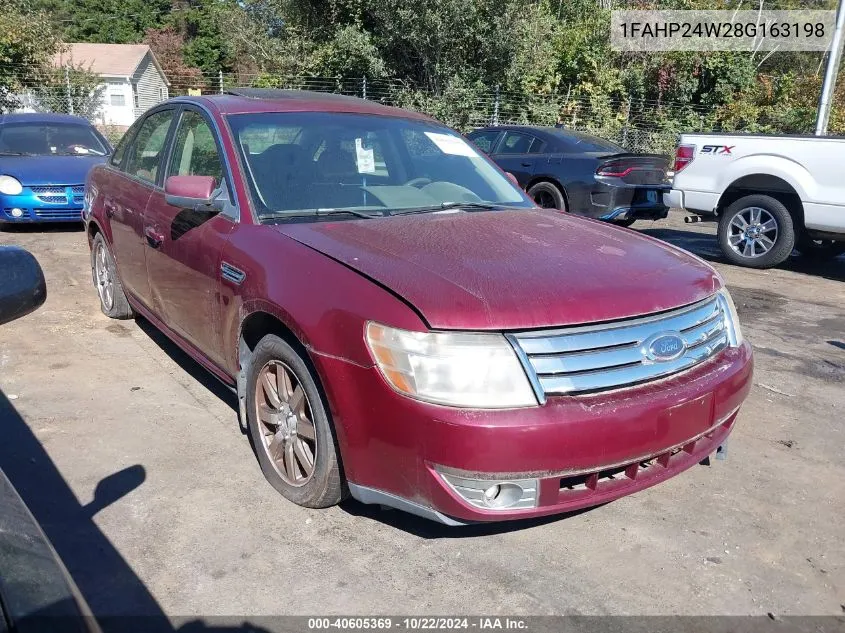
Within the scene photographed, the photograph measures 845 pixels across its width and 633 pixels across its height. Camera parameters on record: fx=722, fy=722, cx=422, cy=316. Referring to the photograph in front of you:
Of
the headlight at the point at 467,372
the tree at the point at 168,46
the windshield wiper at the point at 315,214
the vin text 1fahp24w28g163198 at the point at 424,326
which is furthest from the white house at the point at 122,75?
the headlight at the point at 467,372

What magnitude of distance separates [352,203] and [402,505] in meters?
1.57

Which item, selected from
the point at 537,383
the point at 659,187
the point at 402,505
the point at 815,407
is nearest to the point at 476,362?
the point at 537,383

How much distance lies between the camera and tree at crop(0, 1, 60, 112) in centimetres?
2191

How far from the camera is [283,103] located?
3.88 m

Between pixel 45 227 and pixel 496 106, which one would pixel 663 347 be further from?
pixel 496 106

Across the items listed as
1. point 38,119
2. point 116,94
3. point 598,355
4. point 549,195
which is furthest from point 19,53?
point 598,355

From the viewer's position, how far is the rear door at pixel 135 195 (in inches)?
170

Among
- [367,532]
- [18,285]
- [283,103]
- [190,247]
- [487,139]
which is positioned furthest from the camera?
[487,139]

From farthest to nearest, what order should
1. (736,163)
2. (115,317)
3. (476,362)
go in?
(736,163) → (115,317) → (476,362)

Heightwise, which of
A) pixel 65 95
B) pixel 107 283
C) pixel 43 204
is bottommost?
pixel 107 283

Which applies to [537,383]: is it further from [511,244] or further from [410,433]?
[511,244]

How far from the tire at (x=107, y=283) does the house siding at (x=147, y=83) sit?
1582 inches

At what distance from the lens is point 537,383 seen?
2.35 metres

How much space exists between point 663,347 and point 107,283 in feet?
14.3
